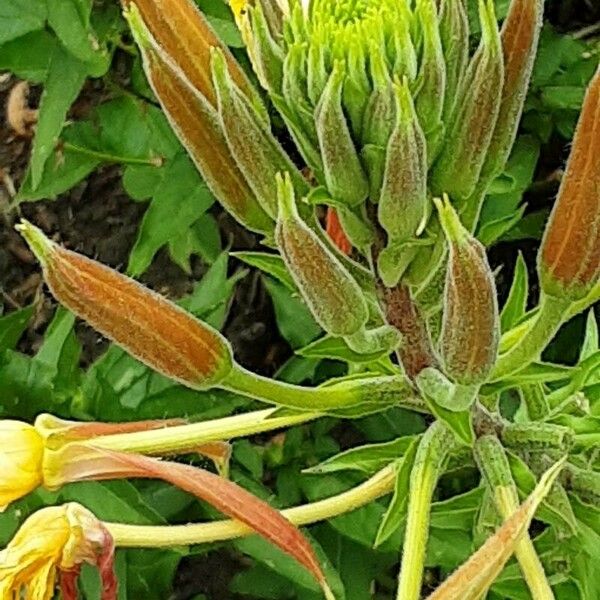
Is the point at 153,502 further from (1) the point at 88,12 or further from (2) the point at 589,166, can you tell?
(2) the point at 589,166

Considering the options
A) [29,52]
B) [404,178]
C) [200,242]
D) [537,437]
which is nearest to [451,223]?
[404,178]

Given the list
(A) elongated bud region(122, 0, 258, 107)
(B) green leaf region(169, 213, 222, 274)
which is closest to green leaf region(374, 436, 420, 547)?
(A) elongated bud region(122, 0, 258, 107)

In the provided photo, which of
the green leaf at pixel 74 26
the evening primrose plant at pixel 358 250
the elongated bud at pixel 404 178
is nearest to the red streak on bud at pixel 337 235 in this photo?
the evening primrose plant at pixel 358 250

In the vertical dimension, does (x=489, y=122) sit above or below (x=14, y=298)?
above

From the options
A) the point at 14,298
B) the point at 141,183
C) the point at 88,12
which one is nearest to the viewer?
the point at 88,12

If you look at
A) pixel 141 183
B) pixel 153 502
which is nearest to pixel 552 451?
pixel 153 502

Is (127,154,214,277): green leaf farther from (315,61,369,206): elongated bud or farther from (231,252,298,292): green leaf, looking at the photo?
(315,61,369,206): elongated bud

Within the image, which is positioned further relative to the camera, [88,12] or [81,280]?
[88,12]

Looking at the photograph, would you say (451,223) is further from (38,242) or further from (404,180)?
(38,242)
